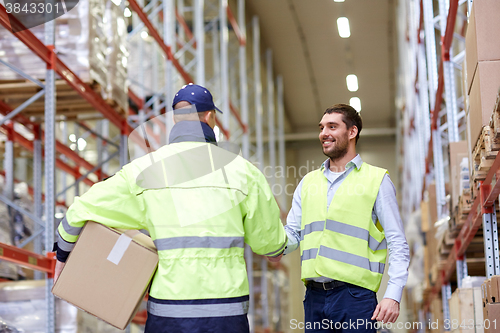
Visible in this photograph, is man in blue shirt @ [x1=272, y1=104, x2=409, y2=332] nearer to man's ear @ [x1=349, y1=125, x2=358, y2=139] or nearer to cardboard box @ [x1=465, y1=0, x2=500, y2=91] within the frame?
man's ear @ [x1=349, y1=125, x2=358, y2=139]

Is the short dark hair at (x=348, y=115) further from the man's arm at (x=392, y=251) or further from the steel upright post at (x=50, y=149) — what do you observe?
the steel upright post at (x=50, y=149)

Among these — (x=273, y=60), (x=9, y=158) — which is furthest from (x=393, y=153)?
(x=9, y=158)

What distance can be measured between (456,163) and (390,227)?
9.59ft

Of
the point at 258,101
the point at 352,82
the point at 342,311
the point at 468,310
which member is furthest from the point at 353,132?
the point at 352,82

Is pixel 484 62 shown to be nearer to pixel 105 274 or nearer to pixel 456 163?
pixel 456 163

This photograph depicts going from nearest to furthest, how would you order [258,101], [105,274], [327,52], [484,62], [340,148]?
1. [105,274]
2. [340,148]
3. [484,62]
4. [258,101]
5. [327,52]

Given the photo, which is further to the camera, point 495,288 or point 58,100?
point 58,100

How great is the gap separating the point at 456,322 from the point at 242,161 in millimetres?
2726

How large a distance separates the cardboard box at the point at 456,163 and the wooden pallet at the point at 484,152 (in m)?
1.49

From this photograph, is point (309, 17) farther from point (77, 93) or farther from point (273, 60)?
point (77, 93)

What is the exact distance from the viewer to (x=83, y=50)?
6832 mm

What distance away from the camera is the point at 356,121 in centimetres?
363

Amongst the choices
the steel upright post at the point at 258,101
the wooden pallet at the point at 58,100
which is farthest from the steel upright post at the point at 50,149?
the steel upright post at the point at 258,101

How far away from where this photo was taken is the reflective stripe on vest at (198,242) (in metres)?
2.91
